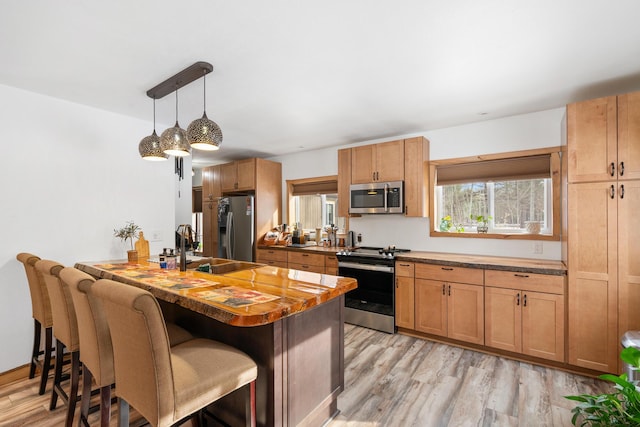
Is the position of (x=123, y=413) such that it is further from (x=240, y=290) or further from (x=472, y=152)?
(x=472, y=152)

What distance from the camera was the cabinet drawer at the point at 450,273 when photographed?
307 centimetres

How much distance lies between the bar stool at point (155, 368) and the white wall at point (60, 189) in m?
2.13

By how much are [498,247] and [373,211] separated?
1.52 metres

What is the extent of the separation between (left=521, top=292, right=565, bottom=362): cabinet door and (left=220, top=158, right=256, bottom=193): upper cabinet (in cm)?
396

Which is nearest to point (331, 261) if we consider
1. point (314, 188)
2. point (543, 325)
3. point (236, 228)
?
point (314, 188)

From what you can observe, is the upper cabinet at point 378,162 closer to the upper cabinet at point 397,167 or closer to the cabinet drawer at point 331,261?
the upper cabinet at point 397,167

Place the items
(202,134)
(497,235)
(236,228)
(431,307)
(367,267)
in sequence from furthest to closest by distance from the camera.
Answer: (236,228), (367,267), (497,235), (431,307), (202,134)

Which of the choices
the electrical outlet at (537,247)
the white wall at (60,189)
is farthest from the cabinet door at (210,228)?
the electrical outlet at (537,247)

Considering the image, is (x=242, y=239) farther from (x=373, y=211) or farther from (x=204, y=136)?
(x=204, y=136)

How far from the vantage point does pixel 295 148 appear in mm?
4961

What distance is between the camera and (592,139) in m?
2.54

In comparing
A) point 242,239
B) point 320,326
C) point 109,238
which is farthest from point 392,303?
point 109,238

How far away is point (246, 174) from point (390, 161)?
2.44 metres

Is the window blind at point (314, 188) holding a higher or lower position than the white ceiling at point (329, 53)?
lower
